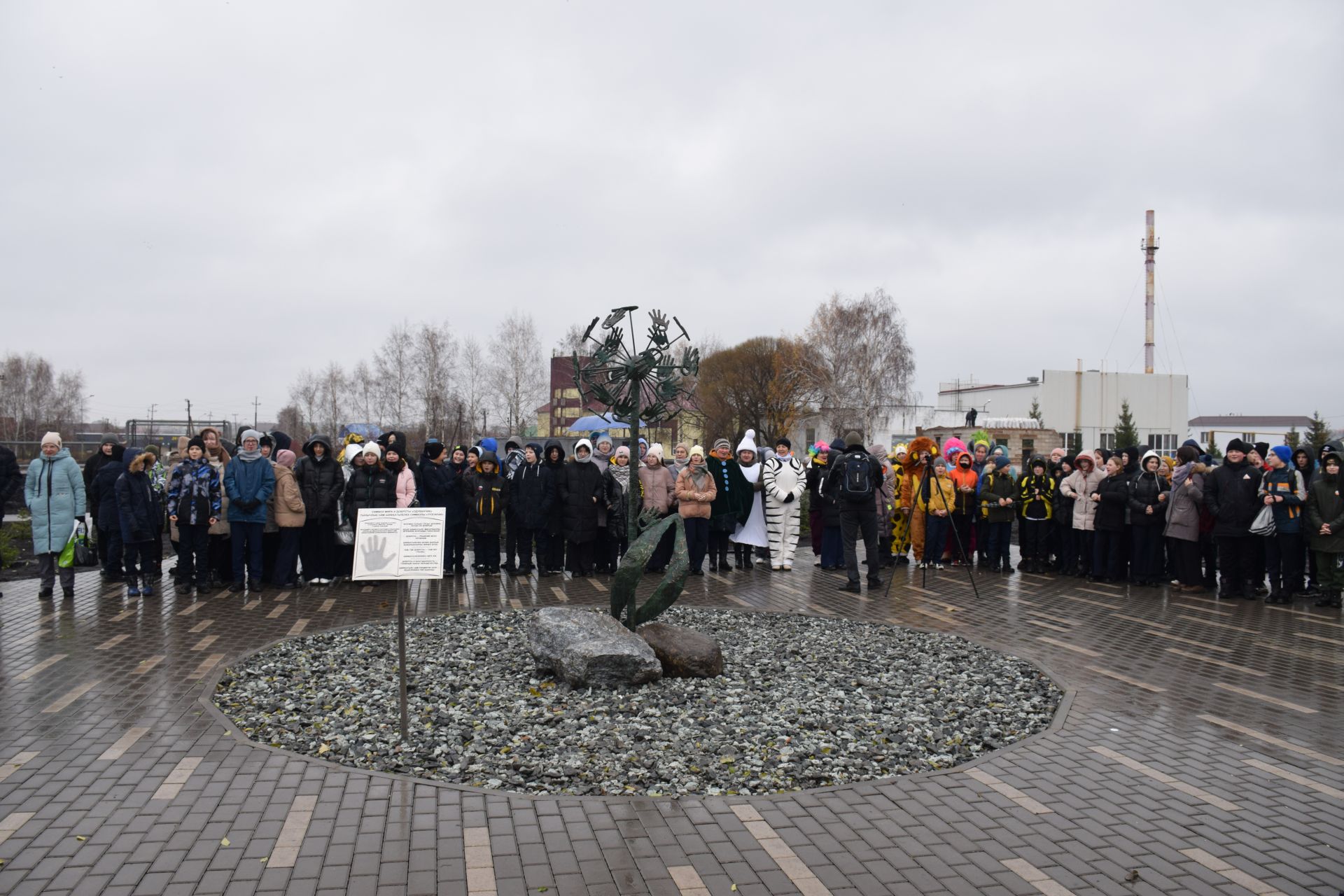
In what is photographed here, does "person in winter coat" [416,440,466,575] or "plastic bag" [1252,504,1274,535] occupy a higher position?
"person in winter coat" [416,440,466,575]

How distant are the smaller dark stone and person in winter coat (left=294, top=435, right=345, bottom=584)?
6.12 meters

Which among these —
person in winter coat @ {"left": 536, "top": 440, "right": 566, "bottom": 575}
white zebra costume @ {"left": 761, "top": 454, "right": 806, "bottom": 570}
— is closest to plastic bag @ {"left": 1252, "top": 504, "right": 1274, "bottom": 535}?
white zebra costume @ {"left": 761, "top": 454, "right": 806, "bottom": 570}

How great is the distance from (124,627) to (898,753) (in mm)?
7365

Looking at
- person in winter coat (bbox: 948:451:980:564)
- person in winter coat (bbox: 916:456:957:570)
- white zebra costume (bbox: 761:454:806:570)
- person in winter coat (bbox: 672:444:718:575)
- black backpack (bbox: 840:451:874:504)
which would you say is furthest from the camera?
person in winter coat (bbox: 948:451:980:564)

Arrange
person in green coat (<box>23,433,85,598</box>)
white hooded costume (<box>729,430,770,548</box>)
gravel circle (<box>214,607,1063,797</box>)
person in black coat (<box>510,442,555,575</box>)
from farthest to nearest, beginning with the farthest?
white hooded costume (<box>729,430,770,548</box>), person in black coat (<box>510,442,555,575</box>), person in green coat (<box>23,433,85,598</box>), gravel circle (<box>214,607,1063,797</box>)

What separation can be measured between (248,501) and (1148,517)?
37.1ft

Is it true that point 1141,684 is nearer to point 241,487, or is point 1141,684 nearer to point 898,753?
point 898,753

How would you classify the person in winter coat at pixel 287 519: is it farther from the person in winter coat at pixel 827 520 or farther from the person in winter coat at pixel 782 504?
the person in winter coat at pixel 782 504

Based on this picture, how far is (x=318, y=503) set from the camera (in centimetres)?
1174

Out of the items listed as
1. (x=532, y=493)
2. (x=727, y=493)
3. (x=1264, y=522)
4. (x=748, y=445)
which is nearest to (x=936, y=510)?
(x=748, y=445)

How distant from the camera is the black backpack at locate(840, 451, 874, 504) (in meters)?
11.6

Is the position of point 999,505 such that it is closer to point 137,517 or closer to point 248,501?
point 248,501

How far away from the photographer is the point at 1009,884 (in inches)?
158

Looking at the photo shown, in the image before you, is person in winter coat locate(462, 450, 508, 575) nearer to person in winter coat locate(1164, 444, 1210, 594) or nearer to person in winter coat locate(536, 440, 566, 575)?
person in winter coat locate(536, 440, 566, 575)
